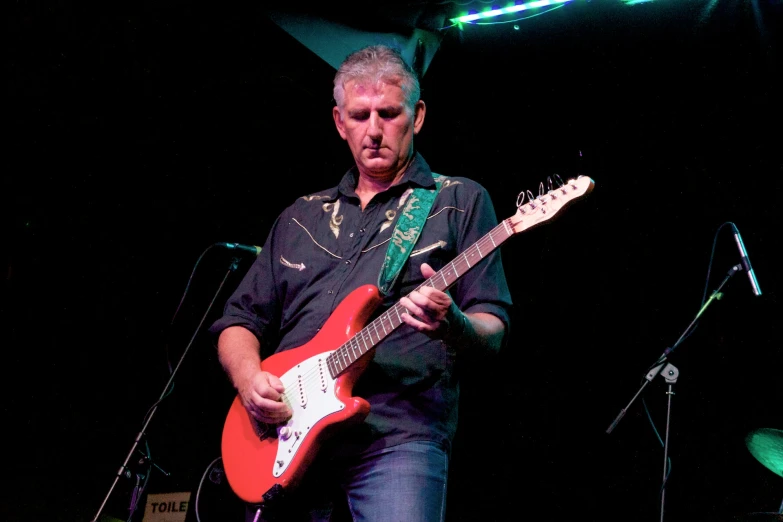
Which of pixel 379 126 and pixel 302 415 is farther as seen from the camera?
pixel 379 126

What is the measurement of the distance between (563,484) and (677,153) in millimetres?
2305

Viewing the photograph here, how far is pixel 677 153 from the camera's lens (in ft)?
13.7

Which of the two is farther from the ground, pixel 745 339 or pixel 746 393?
pixel 745 339

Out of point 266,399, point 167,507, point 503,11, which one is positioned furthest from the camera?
point 503,11

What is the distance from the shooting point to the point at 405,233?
2.34 metres

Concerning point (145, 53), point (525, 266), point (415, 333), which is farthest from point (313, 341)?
point (145, 53)

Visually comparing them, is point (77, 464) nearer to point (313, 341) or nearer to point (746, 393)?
point (313, 341)

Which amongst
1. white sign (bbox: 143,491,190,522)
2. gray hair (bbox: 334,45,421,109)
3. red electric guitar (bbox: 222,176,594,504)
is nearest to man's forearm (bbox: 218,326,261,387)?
red electric guitar (bbox: 222,176,594,504)

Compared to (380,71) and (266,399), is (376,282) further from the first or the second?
(380,71)

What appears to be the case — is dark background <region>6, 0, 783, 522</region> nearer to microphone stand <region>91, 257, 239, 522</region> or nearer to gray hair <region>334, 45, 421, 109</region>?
microphone stand <region>91, 257, 239, 522</region>

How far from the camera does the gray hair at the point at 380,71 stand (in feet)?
8.76

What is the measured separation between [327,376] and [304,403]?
127 mm

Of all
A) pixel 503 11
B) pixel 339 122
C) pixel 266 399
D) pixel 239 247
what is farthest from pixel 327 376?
pixel 503 11

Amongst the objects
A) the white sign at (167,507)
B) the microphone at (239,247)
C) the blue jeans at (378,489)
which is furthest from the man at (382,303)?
the white sign at (167,507)
